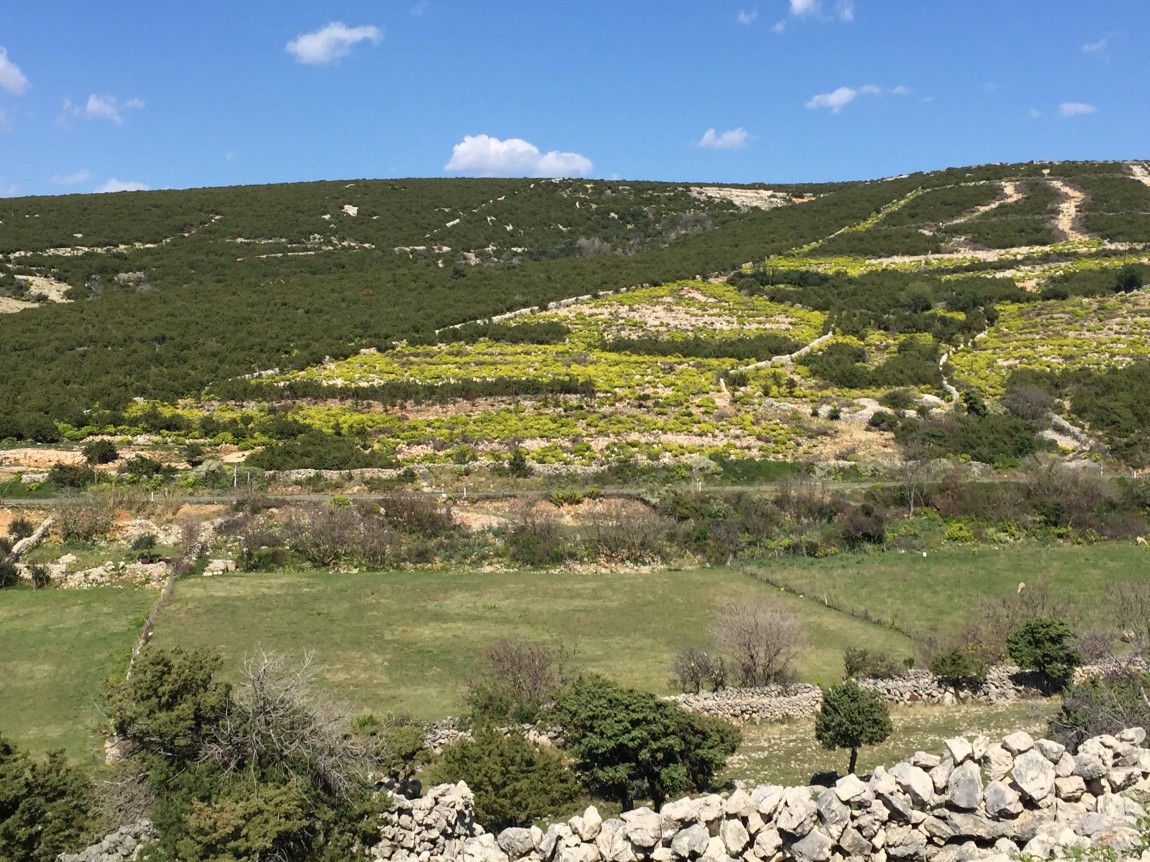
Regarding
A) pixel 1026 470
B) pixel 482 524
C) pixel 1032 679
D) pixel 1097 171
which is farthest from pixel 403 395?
pixel 1097 171

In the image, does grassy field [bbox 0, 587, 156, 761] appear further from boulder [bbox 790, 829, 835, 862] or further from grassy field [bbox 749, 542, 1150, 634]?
grassy field [bbox 749, 542, 1150, 634]

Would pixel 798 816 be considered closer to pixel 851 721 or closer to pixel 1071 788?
pixel 1071 788

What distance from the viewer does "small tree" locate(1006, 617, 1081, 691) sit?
21875 millimetres

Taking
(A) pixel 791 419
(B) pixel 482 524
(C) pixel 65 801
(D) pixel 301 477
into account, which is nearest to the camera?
(C) pixel 65 801

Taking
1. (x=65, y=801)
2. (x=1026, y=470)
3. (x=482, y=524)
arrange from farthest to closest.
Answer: (x=1026, y=470) → (x=482, y=524) → (x=65, y=801)

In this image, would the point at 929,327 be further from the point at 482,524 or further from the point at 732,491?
the point at 482,524

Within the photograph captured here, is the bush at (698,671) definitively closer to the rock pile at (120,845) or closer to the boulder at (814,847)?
the boulder at (814,847)

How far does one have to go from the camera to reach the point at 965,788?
11.3 m

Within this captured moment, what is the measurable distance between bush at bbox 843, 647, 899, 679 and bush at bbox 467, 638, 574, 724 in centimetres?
677

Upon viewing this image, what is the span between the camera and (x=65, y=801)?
521 inches

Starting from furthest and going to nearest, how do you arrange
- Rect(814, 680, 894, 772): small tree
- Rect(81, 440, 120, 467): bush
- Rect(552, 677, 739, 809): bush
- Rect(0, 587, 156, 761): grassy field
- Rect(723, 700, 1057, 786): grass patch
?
Rect(81, 440, 120, 467): bush → Rect(0, 587, 156, 761): grassy field → Rect(723, 700, 1057, 786): grass patch → Rect(814, 680, 894, 772): small tree → Rect(552, 677, 739, 809): bush

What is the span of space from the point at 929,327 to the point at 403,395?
37102mm

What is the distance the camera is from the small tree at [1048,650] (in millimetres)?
21875

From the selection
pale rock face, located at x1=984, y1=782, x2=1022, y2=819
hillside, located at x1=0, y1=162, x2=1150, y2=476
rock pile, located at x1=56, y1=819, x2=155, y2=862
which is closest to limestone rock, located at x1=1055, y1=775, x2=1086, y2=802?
pale rock face, located at x1=984, y1=782, x2=1022, y2=819
